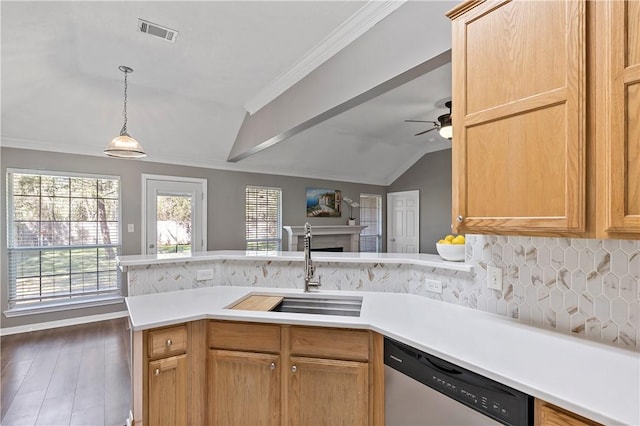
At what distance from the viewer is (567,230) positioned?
1.12 meters

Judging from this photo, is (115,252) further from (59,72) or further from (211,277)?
(211,277)

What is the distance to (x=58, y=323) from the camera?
4207 millimetres

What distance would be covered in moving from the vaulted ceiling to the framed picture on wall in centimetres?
94

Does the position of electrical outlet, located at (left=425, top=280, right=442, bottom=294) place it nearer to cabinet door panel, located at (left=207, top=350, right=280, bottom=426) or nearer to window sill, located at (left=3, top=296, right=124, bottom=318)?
cabinet door panel, located at (left=207, top=350, right=280, bottom=426)

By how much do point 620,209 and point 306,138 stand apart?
4.80 m

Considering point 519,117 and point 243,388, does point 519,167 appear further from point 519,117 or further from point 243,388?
point 243,388

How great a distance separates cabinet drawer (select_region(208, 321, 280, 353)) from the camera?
5.59 ft

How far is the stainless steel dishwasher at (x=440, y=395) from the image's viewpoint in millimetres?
1062

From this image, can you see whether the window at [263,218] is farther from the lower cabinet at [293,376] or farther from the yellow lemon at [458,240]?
the yellow lemon at [458,240]

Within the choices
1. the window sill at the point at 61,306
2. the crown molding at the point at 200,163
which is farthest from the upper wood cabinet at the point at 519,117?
the window sill at the point at 61,306

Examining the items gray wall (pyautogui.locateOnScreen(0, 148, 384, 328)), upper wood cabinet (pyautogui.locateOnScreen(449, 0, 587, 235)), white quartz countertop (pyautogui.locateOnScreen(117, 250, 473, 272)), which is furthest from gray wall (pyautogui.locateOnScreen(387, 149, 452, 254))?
upper wood cabinet (pyautogui.locateOnScreen(449, 0, 587, 235))

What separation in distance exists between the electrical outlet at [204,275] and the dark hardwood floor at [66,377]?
107cm

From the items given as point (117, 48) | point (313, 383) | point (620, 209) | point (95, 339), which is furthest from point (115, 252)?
point (620, 209)

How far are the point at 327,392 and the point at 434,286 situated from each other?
892 mm
